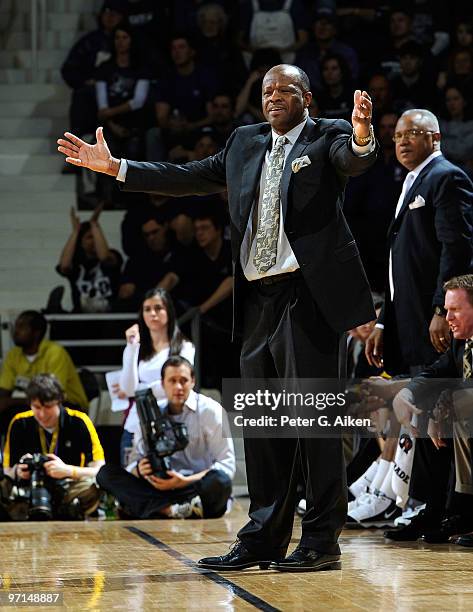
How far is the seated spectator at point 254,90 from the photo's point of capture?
357 inches

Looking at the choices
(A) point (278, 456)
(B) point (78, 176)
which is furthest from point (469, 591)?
(B) point (78, 176)

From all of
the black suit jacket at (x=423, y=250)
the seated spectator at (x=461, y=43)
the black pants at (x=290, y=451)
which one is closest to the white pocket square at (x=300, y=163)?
the black pants at (x=290, y=451)

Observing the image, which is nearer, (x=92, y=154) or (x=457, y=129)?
(x=92, y=154)

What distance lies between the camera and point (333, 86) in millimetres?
9070

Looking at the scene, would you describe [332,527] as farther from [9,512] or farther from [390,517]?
[9,512]

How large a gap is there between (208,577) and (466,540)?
3.98ft

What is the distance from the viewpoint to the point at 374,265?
7.59 meters

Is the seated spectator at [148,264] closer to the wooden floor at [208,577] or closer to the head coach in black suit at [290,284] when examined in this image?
the wooden floor at [208,577]

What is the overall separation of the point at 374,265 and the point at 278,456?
13.8 feet

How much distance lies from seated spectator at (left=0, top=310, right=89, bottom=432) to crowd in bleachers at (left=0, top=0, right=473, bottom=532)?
643mm

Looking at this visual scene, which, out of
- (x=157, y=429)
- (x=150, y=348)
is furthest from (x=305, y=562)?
(x=150, y=348)

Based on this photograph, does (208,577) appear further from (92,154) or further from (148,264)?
(148,264)

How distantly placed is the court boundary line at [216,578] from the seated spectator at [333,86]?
5.13 meters

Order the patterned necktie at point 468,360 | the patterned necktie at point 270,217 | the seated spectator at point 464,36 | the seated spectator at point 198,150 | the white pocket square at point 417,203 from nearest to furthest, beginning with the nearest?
1. the patterned necktie at point 270,217
2. the patterned necktie at point 468,360
3. the white pocket square at point 417,203
4. the seated spectator at point 198,150
5. the seated spectator at point 464,36
